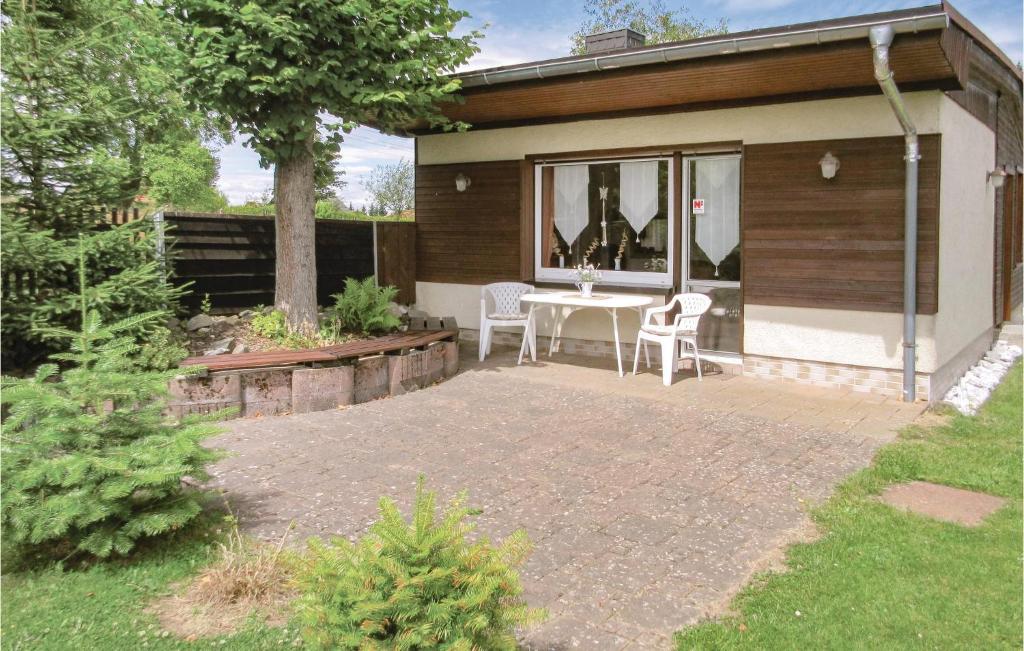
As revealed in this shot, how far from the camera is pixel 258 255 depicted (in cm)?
858

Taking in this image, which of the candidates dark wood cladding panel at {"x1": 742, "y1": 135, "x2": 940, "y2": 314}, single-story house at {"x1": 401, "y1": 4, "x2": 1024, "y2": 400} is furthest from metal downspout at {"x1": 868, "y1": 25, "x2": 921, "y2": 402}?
dark wood cladding panel at {"x1": 742, "y1": 135, "x2": 940, "y2": 314}

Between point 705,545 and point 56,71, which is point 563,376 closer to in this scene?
point 705,545

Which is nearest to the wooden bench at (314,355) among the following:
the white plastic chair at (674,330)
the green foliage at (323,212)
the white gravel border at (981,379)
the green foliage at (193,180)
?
the white plastic chair at (674,330)

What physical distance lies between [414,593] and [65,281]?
535 centimetres

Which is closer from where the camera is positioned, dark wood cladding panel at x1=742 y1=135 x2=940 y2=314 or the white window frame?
dark wood cladding panel at x1=742 y1=135 x2=940 y2=314

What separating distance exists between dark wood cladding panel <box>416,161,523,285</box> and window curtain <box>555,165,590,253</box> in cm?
49

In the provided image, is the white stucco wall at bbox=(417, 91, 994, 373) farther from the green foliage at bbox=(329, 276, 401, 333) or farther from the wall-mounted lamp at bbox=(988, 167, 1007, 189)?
the green foliage at bbox=(329, 276, 401, 333)

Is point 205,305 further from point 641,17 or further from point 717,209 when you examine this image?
point 641,17

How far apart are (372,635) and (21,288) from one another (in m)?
5.17

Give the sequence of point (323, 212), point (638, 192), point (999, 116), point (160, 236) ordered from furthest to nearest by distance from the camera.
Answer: point (323, 212) → point (999, 116) → point (638, 192) → point (160, 236)

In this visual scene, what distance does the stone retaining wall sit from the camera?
19.6ft

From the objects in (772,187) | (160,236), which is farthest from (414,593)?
(772,187)

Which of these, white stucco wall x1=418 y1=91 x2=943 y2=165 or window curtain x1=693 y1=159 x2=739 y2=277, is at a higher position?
white stucco wall x1=418 y1=91 x2=943 y2=165

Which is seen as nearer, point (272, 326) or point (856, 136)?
point (856, 136)
